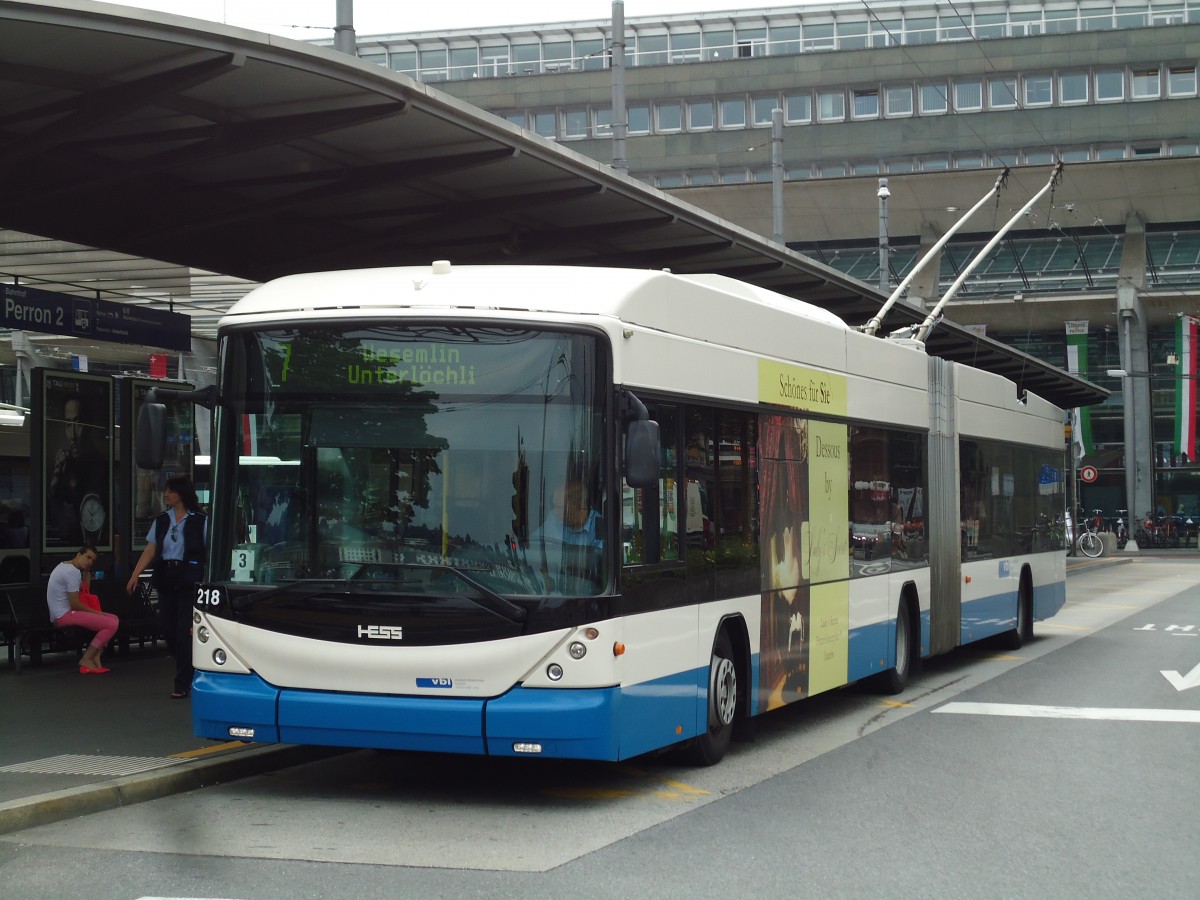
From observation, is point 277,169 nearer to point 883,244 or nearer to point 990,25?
point 883,244

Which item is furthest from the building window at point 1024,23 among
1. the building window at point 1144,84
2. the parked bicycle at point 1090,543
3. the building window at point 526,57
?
the parked bicycle at point 1090,543

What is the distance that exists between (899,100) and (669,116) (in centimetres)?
899

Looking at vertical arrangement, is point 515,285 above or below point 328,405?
above

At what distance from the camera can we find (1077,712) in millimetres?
13055

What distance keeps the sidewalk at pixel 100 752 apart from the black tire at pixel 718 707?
8.12 ft

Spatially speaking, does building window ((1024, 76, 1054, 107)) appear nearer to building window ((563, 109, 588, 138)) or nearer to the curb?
building window ((563, 109, 588, 138))

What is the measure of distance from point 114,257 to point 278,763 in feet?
29.8

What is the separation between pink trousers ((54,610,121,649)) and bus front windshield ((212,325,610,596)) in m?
6.17

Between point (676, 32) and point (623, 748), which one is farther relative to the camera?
point (676, 32)

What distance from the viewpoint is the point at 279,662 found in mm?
8523

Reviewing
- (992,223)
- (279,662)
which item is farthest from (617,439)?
(992,223)

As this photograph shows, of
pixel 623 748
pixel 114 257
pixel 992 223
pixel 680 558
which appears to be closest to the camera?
pixel 623 748

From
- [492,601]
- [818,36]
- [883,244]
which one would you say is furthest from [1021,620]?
[818,36]

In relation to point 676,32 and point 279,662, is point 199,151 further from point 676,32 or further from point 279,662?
point 676,32
